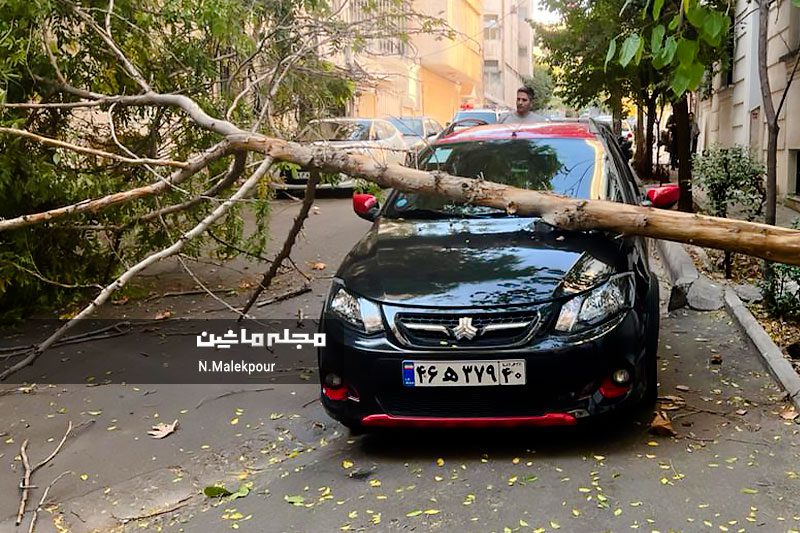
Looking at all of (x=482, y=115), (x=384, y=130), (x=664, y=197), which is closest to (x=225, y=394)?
(x=664, y=197)

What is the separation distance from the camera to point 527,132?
5.86 metres

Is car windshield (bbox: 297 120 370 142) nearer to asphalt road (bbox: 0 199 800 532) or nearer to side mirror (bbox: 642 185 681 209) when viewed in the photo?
asphalt road (bbox: 0 199 800 532)

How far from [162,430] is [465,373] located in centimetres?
209

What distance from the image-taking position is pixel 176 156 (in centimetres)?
788

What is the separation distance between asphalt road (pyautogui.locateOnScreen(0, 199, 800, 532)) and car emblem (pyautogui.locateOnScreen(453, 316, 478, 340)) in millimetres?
687

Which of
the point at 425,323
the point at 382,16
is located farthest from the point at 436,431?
the point at 382,16

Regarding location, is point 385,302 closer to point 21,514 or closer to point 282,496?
point 282,496

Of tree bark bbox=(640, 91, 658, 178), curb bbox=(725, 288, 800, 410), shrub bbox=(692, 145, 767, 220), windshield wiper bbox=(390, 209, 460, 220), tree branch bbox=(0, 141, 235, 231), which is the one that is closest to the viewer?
curb bbox=(725, 288, 800, 410)

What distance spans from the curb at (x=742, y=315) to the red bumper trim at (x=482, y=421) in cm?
162

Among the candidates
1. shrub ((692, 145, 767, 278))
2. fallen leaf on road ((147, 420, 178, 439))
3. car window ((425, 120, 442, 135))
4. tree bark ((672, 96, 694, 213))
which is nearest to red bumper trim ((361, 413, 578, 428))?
fallen leaf on road ((147, 420, 178, 439))

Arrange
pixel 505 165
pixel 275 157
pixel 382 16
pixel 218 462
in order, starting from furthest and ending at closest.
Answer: pixel 382 16
pixel 505 165
pixel 275 157
pixel 218 462

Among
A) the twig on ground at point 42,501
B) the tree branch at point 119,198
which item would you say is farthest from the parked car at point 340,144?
the twig on ground at point 42,501

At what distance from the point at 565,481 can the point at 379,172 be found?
2.09 metres

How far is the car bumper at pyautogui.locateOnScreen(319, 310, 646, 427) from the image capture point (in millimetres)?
3795
